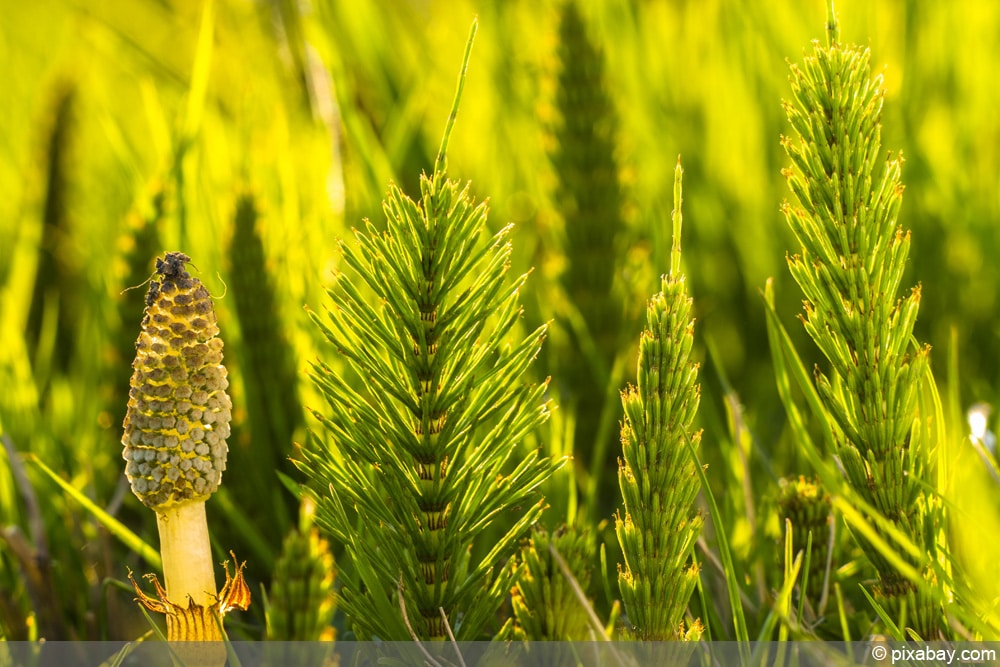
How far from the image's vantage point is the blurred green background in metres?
0.83

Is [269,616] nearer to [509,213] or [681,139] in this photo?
[509,213]

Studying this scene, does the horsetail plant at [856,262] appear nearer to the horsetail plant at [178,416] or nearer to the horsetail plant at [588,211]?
the horsetail plant at [178,416]

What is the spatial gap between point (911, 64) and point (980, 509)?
888 millimetres

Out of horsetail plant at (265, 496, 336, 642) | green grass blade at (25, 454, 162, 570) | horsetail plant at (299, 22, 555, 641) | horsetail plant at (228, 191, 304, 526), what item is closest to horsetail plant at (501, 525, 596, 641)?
horsetail plant at (299, 22, 555, 641)

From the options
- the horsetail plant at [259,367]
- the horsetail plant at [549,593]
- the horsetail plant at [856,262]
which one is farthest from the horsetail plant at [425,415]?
the horsetail plant at [259,367]

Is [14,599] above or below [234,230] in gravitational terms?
below

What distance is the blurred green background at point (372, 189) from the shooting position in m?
0.83

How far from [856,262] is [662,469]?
0.12 m

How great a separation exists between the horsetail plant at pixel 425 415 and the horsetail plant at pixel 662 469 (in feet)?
0.15

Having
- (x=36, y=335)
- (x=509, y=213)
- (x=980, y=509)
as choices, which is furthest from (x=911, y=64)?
(x=36, y=335)

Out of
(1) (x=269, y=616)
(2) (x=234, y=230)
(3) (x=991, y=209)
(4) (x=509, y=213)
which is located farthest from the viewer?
(4) (x=509, y=213)

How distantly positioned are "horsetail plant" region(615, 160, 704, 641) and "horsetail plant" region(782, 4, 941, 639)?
7 centimetres

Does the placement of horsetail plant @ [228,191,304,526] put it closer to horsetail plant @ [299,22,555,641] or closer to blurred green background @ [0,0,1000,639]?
blurred green background @ [0,0,1000,639]

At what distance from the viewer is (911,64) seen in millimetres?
1272
